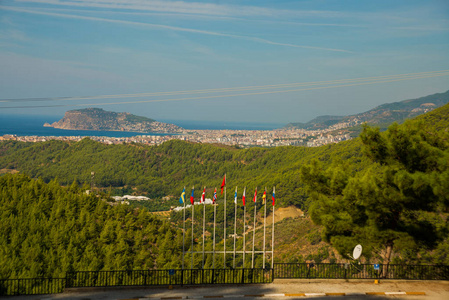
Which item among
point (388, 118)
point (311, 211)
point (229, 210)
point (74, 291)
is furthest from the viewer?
point (388, 118)

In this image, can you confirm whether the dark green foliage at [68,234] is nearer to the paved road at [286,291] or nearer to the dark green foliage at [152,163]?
the paved road at [286,291]

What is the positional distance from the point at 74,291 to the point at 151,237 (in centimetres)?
1439

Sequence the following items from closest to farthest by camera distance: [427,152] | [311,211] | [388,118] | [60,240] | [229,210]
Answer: [427,152] < [311,211] < [60,240] < [229,210] < [388,118]

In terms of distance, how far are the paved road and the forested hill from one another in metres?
45.8

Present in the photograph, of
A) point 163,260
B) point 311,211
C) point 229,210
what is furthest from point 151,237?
point 229,210

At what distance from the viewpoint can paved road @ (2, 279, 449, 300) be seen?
1291 centimetres

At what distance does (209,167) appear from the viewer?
276 feet

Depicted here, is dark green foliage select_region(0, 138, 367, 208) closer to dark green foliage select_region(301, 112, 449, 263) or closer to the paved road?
dark green foliage select_region(301, 112, 449, 263)

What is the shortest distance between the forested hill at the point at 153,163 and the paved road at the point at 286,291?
150 ft

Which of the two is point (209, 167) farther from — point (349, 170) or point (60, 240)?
point (349, 170)

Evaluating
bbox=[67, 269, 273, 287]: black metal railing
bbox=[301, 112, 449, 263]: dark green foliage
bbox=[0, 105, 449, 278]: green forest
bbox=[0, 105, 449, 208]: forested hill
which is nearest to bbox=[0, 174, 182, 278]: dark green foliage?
bbox=[0, 105, 449, 278]: green forest

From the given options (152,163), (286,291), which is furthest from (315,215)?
(152,163)

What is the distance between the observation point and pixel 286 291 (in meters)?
13.5

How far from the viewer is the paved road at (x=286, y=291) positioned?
508 inches
